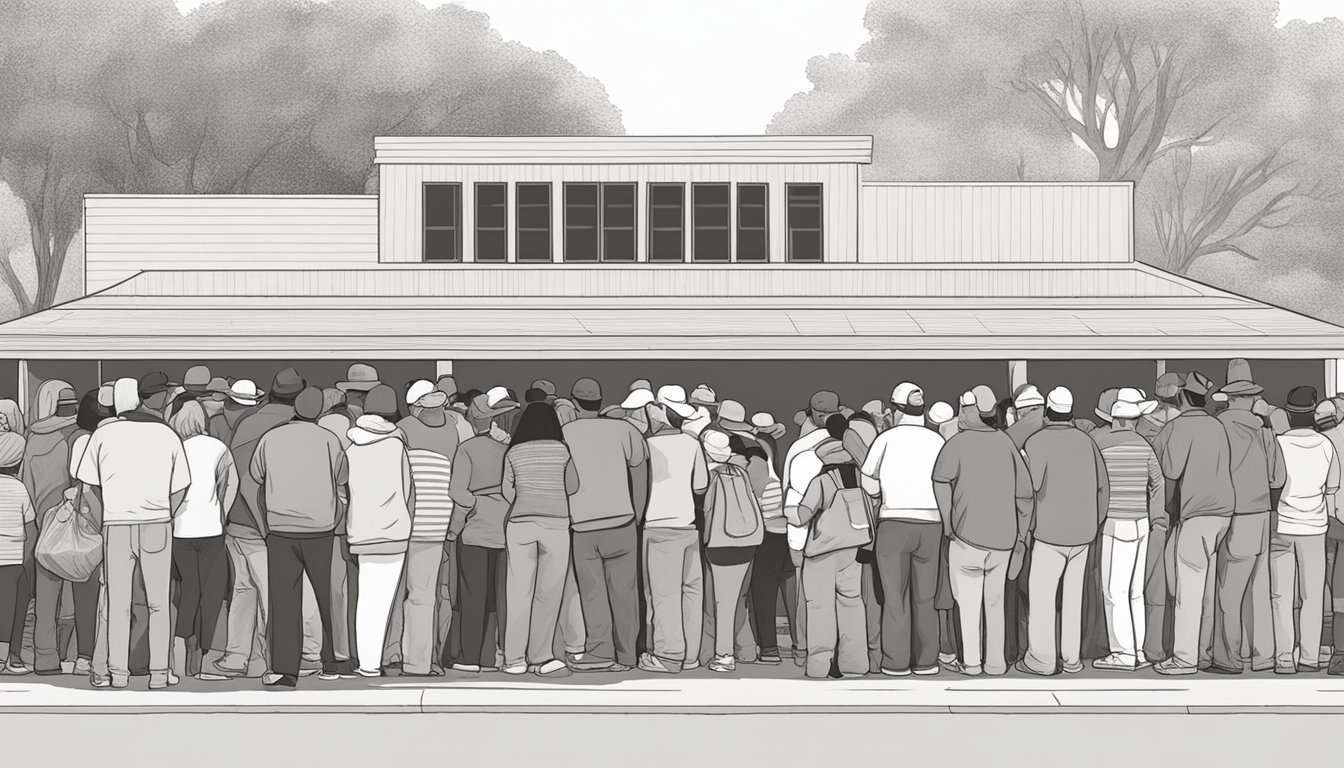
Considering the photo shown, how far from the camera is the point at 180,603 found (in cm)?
1123

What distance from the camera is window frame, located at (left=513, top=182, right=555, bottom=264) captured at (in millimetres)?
27547

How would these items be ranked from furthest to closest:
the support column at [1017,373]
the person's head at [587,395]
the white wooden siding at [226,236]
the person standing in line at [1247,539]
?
1. the white wooden siding at [226,236]
2. the support column at [1017,373]
3. the person standing in line at [1247,539]
4. the person's head at [587,395]

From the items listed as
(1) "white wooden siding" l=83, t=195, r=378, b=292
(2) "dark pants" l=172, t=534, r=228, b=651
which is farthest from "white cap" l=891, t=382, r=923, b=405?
(1) "white wooden siding" l=83, t=195, r=378, b=292

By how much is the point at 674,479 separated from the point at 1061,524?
2.58 metres

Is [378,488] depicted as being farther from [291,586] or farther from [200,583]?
[200,583]

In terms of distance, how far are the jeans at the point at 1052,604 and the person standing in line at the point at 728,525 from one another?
6.14 ft

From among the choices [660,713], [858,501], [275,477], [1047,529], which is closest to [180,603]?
[275,477]

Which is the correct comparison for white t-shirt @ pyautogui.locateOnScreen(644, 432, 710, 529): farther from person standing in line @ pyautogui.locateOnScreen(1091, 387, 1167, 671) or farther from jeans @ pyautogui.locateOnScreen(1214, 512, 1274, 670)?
jeans @ pyautogui.locateOnScreen(1214, 512, 1274, 670)

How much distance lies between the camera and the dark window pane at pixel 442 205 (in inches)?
1092

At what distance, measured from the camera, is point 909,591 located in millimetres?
11461

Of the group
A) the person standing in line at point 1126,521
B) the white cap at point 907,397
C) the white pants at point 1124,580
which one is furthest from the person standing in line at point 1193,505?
the white cap at point 907,397

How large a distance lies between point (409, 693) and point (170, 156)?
45.9 meters

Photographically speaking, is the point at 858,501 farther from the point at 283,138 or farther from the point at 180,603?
the point at 283,138

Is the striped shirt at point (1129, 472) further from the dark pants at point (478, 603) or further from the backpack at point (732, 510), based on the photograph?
the dark pants at point (478, 603)
